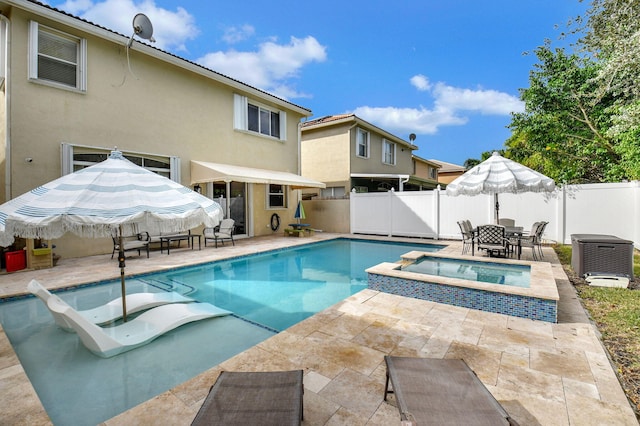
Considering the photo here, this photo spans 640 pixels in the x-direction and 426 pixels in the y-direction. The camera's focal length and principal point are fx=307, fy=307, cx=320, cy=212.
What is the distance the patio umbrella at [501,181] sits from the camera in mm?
10938

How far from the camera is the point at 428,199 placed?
63.2 feet

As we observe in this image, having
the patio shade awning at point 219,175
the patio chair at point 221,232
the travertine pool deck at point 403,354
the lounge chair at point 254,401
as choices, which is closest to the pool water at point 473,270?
the travertine pool deck at point 403,354

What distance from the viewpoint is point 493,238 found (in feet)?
37.5

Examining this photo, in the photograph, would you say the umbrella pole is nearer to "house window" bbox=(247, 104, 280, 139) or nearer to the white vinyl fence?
"house window" bbox=(247, 104, 280, 139)

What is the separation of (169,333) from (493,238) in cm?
1096

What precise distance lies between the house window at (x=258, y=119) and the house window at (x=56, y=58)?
25.6ft

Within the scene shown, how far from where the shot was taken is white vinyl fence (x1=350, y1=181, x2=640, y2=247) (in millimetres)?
14508

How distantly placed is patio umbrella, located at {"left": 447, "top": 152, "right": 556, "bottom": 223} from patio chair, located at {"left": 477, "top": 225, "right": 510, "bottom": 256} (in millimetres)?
1344

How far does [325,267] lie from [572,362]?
29.9ft

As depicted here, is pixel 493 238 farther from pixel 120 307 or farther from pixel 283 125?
pixel 283 125

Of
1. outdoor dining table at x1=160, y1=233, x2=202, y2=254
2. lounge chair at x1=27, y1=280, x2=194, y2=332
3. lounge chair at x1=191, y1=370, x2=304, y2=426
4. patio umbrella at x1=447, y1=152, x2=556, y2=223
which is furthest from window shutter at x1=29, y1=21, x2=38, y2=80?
patio umbrella at x1=447, y1=152, x2=556, y2=223

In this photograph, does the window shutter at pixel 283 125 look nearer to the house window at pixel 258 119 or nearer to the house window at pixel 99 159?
the house window at pixel 258 119

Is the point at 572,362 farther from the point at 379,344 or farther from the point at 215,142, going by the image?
the point at 215,142

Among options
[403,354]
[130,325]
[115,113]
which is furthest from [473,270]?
[115,113]
